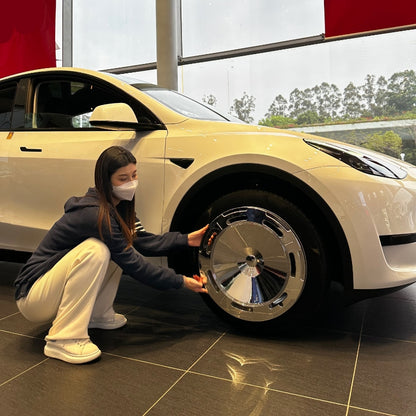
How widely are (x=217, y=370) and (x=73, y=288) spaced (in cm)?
61

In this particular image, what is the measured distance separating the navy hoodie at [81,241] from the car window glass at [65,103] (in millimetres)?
741

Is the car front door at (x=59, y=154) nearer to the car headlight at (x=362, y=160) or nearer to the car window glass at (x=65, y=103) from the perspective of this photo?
the car window glass at (x=65, y=103)

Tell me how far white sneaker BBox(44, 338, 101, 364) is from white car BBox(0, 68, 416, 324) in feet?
1.69

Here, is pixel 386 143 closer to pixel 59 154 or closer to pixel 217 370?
pixel 59 154

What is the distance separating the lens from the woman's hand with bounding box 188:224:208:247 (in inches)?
68.5

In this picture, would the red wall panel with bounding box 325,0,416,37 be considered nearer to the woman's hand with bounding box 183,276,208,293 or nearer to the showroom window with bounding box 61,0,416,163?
the showroom window with bounding box 61,0,416,163

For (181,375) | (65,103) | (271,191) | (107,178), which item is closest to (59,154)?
(65,103)

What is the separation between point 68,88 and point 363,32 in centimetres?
381

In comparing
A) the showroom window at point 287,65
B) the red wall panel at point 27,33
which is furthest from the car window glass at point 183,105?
the red wall panel at point 27,33

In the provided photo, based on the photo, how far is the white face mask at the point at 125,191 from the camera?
158cm

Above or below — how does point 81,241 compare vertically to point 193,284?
above

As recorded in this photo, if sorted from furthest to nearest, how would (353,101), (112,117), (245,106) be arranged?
1. (245,106)
2. (353,101)
3. (112,117)

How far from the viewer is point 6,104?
241cm

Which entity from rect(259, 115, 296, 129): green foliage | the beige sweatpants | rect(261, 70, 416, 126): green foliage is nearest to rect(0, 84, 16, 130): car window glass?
the beige sweatpants
